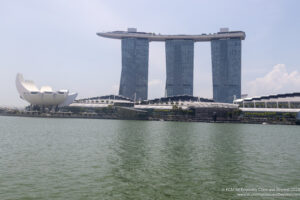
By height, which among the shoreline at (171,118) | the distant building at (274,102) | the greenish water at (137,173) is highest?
the distant building at (274,102)

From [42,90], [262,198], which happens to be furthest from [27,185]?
[42,90]

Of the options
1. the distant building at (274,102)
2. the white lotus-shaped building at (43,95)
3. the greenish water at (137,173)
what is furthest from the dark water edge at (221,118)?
the greenish water at (137,173)

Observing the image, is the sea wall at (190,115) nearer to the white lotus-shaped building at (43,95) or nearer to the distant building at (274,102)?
the distant building at (274,102)

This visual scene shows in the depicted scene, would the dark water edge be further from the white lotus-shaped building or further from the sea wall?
the white lotus-shaped building

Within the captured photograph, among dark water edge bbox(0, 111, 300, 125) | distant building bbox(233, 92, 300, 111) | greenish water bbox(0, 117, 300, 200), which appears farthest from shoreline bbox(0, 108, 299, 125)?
greenish water bbox(0, 117, 300, 200)

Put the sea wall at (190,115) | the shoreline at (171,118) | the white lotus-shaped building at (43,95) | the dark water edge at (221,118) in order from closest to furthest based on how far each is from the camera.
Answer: the shoreline at (171,118)
the dark water edge at (221,118)
the sea wall at (190,115)
the white lotus-shaped building at (43,95)

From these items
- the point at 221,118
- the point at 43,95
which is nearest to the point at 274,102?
the point at 221,118

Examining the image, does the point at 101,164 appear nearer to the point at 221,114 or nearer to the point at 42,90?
the point at 221,114

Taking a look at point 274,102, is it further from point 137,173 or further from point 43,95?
point 137,173

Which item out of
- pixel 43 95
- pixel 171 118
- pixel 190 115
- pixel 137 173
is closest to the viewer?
pixel 137 173
